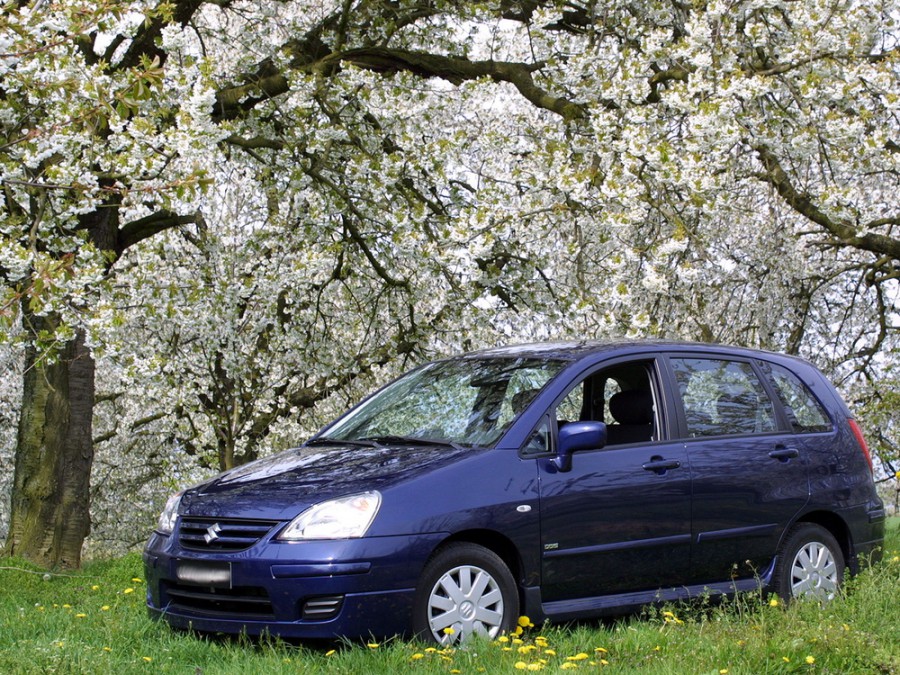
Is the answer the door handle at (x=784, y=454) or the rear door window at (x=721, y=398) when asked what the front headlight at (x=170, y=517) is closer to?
the rear door window at (x=721, y=398)

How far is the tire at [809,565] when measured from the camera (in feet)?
21.1

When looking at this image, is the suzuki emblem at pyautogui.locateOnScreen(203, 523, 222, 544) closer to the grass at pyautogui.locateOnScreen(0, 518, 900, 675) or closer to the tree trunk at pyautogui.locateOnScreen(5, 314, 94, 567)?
the grass at pyautogui.locateOnScreen(0, 518, 900, 675)

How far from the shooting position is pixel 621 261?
9.28 metres

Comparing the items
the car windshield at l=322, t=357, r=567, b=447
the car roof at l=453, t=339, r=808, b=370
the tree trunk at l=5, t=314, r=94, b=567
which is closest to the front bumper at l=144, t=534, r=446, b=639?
the car windshield at l=322, t=357, r=567, b=447

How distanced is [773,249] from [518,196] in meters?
5.26

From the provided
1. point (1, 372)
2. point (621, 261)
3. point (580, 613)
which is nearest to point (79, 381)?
point (621, 261)

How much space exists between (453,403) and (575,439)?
84 centimetres

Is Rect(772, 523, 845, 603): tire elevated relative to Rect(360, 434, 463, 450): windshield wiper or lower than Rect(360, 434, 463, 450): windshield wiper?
lower

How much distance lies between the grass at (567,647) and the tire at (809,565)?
296mm

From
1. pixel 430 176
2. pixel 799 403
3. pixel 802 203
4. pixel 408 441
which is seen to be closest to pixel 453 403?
pixel 408 441

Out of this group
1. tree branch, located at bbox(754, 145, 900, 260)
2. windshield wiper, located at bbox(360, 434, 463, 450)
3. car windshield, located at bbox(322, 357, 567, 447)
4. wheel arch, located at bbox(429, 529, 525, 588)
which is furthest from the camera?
tree branch, located at bbox(754, 145, 900, 260)

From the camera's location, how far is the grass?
15.0 feet

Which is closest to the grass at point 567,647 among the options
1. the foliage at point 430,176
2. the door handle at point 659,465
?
the door handle at point 659,465

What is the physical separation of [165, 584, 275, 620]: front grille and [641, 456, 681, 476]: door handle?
6.97ft
